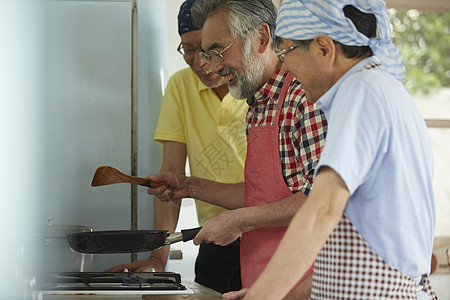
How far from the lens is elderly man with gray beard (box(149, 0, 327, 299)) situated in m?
1.27

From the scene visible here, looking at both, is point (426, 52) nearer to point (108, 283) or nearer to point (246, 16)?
point (246, 16)

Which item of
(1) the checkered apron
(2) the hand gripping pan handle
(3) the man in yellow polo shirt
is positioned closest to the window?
(3) the man in yellow polo shirt

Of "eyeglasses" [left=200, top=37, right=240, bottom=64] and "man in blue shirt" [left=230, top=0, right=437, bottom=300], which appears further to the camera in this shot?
"eyeglasses" [left=200, top=37, right=240, bottom=64]

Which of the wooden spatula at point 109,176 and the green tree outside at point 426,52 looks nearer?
Result: the wooden spatula at point 109,176

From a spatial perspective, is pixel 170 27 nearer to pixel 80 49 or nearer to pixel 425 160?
pixel 80 49

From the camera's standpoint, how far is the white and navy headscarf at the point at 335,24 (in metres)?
0.84

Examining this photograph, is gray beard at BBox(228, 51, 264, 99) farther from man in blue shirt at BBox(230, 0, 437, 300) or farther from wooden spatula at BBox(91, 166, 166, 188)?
man in blue shirt at BBox(230, 0, 437, 300)

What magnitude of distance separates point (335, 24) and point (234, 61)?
2.12 ft

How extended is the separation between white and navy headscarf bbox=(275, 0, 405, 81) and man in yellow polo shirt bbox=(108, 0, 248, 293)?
841 millimetres

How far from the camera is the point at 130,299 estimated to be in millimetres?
1188

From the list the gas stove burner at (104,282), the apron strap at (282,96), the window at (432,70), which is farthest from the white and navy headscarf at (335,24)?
the window at (432,70)

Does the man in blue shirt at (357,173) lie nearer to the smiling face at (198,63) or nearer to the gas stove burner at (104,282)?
the gas stove burner at (104,282)

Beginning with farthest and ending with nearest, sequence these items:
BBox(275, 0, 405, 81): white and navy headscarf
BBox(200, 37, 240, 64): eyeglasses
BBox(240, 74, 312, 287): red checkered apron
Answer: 1. BBox(200, 37, 240, 64): eyeglasses
2. BBox(240, 74, 312, 287): red checkered apron
3. BBox(275, 0, 405, 81): white and navy headscarf

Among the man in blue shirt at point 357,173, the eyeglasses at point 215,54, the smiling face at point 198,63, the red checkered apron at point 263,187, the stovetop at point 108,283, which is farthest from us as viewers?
the smiling face at point 198,63
